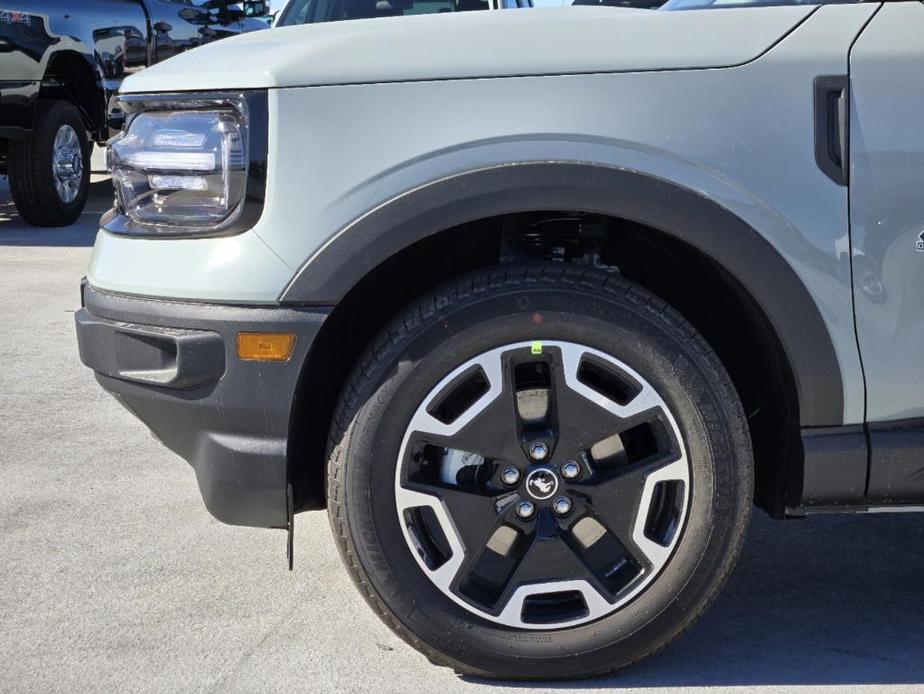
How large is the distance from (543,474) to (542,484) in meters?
0.02

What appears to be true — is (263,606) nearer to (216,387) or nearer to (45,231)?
(216,387)

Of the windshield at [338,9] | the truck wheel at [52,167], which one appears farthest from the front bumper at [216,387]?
the truck wheel at [52,167]

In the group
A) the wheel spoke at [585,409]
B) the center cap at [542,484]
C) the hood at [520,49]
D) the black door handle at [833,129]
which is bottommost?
the center cap at [542,484]

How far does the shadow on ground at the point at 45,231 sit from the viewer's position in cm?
844

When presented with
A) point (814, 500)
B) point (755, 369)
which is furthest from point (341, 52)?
point (814, 500)

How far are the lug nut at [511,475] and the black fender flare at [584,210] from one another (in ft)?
1.59

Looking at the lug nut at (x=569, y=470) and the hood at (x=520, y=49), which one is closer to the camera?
the hood at (x=520, y=49)

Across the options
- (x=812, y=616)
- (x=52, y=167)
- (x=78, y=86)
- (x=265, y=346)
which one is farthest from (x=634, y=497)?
(x=78, y=86)

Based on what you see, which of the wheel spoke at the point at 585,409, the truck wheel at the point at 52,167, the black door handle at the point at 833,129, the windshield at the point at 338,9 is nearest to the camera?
the black door handle at the point at 833,129

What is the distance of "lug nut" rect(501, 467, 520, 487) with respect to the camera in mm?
2459

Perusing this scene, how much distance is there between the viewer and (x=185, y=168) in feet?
8.07

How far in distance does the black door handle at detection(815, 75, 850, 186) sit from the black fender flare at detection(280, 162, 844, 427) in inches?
7.3

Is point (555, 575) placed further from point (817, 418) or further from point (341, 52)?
point (341, 52)

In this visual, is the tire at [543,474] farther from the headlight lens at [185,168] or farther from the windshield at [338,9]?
the windshield at [338,9]
